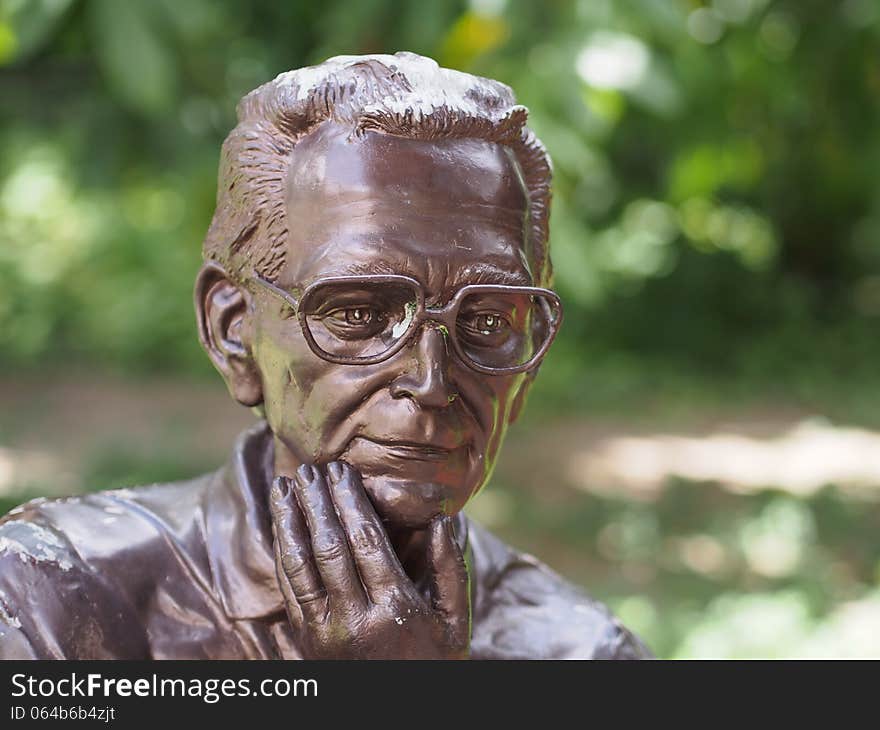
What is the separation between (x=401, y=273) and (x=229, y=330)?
42 centimetres

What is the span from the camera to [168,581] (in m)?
2.13

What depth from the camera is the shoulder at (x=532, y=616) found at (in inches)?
91.4

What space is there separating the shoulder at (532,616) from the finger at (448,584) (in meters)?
0.37

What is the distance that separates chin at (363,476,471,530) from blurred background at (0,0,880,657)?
2.07m

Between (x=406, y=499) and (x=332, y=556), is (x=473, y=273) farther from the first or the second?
(x=332, y=556)

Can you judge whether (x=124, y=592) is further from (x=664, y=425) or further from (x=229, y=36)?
(x=664, y=425)

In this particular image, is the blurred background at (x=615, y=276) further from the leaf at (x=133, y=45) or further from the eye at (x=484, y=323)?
the eye at (x=484, y=323)

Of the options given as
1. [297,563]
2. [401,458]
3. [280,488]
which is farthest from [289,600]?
[401,458]

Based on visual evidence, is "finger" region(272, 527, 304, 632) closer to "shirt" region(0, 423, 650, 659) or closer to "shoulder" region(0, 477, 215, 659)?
"shirt" region(0, 423, 650, 659)

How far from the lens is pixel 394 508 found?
1937 mm

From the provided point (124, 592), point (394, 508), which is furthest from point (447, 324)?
point (124, 592)

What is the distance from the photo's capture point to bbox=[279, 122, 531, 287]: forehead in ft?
6.27

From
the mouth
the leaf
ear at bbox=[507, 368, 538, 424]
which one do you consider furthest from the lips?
the leaf

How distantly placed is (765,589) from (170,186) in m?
3.79
